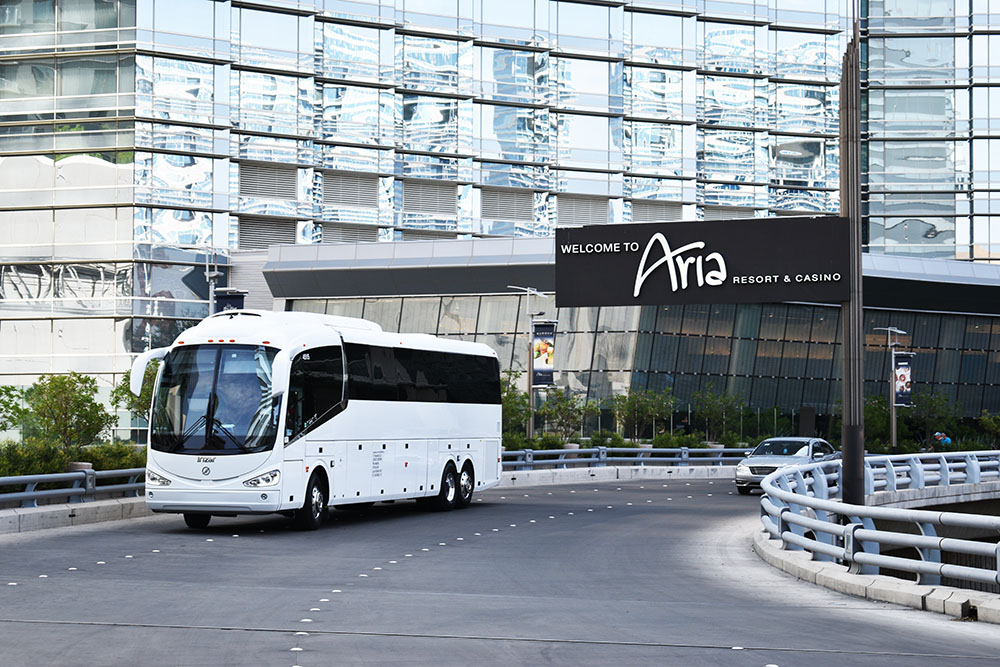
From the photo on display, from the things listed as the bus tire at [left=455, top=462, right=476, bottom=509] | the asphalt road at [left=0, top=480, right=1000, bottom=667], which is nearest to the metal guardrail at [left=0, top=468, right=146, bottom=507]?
the asphalt road at [left=0, top=480, right=1000, bottom=667]

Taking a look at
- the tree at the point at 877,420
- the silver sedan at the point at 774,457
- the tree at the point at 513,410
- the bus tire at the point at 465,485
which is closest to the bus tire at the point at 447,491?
the bus tire at the point at 465,485

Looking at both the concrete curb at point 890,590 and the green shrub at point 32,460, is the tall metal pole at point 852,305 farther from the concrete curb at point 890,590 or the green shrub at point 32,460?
the green shrub at point 32,460

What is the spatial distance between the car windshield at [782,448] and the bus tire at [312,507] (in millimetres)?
18773

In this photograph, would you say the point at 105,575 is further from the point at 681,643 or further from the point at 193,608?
the point at 681,643

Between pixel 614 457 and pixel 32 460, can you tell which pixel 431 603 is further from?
pixel 614 457

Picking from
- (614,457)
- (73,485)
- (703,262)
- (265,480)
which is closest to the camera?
(265,480)

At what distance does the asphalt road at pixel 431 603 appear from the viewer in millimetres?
11062

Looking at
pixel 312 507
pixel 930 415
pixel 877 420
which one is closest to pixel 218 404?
pixel 312 507

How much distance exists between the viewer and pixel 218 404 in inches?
917

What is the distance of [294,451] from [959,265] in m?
57.7

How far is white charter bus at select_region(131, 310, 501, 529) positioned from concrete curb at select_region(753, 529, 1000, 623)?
847 cm

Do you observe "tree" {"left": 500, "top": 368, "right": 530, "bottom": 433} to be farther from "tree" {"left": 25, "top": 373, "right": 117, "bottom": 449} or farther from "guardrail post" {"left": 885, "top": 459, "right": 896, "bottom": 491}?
"guardrail post" {"left": 885, "top": 459, "right": 896, "bottom": 491}

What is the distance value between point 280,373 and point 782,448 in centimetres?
2098

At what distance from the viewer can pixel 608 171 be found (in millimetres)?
79375
